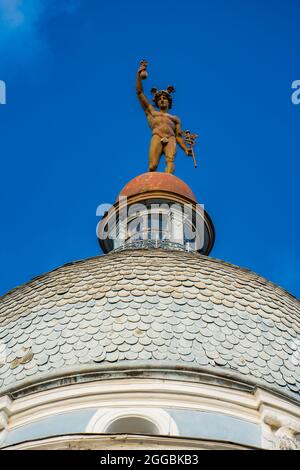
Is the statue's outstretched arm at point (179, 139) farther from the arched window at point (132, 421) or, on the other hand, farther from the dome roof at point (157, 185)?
the arched window at point (132, 421)

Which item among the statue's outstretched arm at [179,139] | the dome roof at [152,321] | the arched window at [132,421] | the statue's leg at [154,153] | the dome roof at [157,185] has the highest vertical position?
the statue's outstretched arm at [179,139]

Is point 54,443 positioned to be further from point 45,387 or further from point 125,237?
point 125,237

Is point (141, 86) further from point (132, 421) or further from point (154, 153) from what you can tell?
point (132, 421)

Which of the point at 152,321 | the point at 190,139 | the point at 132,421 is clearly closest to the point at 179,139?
the point at 190,139

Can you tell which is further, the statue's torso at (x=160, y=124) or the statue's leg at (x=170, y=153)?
the statue's torso at (x=160, y=124)

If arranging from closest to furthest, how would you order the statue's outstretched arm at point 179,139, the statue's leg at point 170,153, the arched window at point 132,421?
1. the arched window at point 132,421
2. the statue's leg at point 170,153
3. the statue's outstretched arm at point 179,139

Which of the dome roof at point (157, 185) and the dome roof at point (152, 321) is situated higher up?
the dome roof at point (157, 185)

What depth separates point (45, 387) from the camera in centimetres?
2561

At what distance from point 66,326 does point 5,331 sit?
4.34 feet

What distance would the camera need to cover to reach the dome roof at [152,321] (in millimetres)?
25938

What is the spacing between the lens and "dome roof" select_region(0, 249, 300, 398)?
2594 cm

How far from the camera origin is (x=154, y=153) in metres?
37.3

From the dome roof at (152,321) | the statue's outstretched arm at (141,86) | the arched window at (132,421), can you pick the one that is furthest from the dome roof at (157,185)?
the arched window at (132,421)

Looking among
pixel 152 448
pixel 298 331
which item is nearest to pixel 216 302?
pixel 298 331
